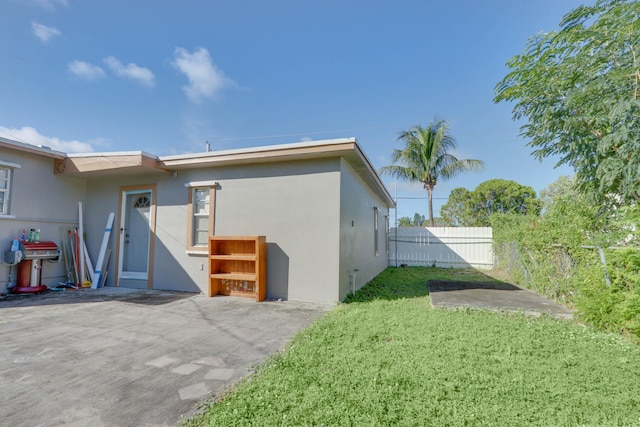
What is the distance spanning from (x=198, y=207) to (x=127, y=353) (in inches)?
156

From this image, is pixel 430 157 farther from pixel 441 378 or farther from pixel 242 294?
pixel 441 378

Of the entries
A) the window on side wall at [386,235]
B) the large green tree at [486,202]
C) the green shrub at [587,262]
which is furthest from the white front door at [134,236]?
the large green tree at [486,202]

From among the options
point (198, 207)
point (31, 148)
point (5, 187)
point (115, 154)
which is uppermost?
Answer: point (31, 148)

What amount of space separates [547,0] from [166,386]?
309 inches

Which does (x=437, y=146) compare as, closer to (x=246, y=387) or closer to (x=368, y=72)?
(x=368, y=72)

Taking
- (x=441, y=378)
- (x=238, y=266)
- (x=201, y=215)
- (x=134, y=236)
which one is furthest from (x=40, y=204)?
(x=441, y=378)

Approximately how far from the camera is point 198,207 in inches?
257

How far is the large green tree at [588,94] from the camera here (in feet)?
9.42

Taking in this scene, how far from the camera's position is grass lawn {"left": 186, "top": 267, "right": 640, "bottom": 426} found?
1901 mm

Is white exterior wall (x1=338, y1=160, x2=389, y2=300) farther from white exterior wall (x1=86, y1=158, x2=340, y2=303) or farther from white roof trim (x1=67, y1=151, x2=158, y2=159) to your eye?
white roof trim (x1=67, y1=151, x2=158, y2=159)

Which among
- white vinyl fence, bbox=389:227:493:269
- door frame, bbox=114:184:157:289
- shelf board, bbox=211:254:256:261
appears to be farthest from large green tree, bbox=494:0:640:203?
white vinyl fence, bbox=389:227:493:269

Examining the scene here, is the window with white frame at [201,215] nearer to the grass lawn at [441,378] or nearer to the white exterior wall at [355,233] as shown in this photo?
the white exterior wall at [355,233]

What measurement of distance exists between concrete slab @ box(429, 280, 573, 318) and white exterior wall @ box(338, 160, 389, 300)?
1719 millimetres

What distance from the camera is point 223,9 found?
6824 mm
